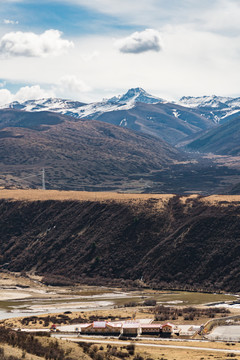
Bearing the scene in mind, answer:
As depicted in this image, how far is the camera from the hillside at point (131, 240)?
417ft

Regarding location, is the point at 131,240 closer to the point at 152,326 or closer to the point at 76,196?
the point at 76,196

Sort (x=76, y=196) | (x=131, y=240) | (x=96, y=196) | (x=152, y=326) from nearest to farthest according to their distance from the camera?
(x=152, y=326) < (x=131, y=240) < (x=96, y=196) < (x=76, y=196)

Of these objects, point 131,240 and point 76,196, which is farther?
point 76,196

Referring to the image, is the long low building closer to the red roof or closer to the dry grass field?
the red roof

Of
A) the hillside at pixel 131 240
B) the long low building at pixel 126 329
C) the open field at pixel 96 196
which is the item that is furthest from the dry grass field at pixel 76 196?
the long low building at pixel 126 329

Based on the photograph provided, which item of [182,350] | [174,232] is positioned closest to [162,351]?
[182,350]

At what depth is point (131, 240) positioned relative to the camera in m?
144

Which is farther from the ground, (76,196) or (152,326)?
(76,196)

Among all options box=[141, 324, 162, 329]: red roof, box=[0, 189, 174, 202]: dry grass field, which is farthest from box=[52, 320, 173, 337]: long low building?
box=[0, 189, 174, 202]: dry grass field

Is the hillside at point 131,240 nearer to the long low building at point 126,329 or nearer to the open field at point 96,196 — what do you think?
Answer: the open field at point 96,196

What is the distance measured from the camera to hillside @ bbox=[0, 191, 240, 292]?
127125 mm

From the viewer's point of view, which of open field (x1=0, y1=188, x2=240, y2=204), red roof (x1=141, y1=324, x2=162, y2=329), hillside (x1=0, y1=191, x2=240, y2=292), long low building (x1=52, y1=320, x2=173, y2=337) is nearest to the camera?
long low building (x1=52, y1=320, x2=173, y2=337)

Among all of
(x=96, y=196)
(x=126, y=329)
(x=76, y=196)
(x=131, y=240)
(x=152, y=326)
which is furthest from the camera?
(x=76, y=196)

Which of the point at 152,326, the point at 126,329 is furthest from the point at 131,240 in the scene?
the point at 126,329
